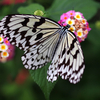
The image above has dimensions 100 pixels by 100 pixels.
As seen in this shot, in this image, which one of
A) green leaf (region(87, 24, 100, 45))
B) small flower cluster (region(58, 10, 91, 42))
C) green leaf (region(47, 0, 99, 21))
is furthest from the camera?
green leaf (region(87, 24, 100, 45))

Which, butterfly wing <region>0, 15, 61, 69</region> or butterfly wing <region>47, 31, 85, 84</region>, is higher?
butterfly wing <region>0, 15, 61, 69</region>

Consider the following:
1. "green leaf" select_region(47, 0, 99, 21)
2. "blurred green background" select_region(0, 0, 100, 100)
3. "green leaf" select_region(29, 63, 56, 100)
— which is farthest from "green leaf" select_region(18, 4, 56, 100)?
"blurred green background" select_region(0, 0, 100, 100)

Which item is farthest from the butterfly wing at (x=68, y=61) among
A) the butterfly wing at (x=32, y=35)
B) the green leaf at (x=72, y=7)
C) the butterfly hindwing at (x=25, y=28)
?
the green leaf at (x=72, y=7)

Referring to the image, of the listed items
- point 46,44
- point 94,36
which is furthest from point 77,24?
point 94,36

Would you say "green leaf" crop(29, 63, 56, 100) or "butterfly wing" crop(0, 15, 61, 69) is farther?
"green leaf" crop(29, 63, 56, 100)

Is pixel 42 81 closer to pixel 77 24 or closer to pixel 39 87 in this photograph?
pixel 77 24

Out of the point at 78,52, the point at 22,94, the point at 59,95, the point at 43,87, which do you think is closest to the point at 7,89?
the point at 22,94

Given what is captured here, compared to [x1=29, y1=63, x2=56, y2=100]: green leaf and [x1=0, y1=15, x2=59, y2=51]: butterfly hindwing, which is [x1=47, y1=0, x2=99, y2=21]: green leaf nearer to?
[x1=0, y1=15, x2=59, y2=51]: butterfly hindwing

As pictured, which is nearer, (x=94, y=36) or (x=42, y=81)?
(x=42, y=81)

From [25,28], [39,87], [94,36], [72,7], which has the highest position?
[72,7]
